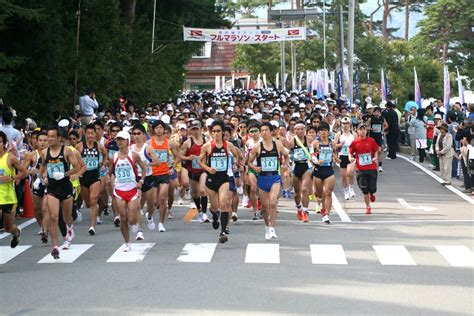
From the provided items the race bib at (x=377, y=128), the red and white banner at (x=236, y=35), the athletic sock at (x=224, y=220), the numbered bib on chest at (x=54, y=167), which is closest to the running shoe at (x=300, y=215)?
the athletic sock at (x=224, y=220)

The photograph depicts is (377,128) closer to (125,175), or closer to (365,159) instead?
Result: (365,159)

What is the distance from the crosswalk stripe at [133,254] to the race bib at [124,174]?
0.97 metres

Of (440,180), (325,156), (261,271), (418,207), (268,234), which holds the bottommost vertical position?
(440,180)

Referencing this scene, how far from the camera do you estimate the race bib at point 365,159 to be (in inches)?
850

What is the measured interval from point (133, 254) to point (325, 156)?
17.1 ft

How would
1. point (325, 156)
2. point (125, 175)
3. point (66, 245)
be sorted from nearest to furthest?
1. point (125, 175)
2. point (66, 245)
3. point (325, 156)

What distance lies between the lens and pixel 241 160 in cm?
1909

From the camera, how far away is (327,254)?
50.7 ft

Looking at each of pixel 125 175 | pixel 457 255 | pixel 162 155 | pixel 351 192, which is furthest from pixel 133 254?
pixel 351 192

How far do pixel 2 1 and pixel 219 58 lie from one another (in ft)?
295

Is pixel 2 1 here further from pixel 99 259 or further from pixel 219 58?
pixel 219 58

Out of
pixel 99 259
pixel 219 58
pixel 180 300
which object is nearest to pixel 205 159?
pixel 99 259

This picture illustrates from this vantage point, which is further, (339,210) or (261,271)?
(339,210)

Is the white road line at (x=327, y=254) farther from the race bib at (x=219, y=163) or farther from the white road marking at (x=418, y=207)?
the white road marking at (x=418, y=207)
